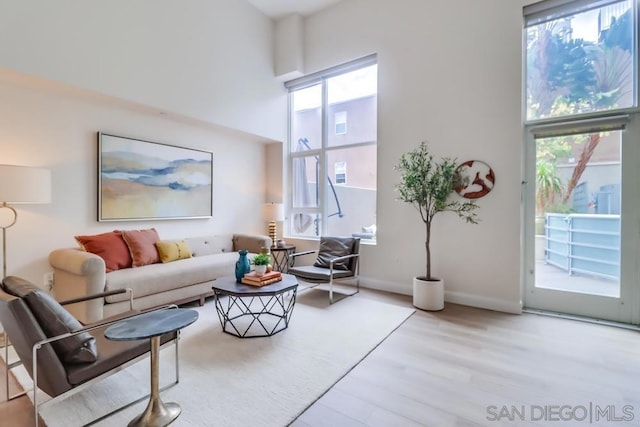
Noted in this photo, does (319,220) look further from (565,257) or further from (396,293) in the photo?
(565,257)

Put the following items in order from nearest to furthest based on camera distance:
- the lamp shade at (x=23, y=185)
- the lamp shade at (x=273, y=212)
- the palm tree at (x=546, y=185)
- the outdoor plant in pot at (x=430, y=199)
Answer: the lamp shade at (x=23, y=185) < the palm tree at (x=546, y=185) < the outdoor plant in pot at (x=430, y=199) < the lamp shade at (x=273, y=212)

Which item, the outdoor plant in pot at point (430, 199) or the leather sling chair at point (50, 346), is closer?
the leather sling chair at point (50, 346)

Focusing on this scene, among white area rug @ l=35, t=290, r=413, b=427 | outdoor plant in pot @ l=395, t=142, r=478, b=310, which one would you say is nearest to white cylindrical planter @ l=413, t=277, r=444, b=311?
outdoor plant in pot @ l=395, t=142, r=478, b=310

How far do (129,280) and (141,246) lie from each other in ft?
2.17

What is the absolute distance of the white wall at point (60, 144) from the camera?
3150 millimetres

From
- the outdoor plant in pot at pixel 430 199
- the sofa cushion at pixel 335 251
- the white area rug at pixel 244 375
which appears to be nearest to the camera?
the white area rug at pixel 244 375

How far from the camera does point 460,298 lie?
402 cm

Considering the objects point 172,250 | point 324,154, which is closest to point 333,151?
point 324,154

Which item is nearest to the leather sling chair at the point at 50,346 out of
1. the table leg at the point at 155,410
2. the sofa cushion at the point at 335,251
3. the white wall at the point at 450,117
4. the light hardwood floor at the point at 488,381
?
the table leg at the point at 155,410

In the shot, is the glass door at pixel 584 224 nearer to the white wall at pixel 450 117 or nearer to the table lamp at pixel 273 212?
the white wall at pixel 450 117

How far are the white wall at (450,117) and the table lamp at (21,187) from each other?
3943mm

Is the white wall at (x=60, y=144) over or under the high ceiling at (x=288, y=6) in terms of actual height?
under

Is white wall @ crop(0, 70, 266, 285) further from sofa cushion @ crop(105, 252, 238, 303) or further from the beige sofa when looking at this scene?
sofa cushion @ crop(105, 252, 238, 303)

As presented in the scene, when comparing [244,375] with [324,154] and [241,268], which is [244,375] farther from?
[324,154]
